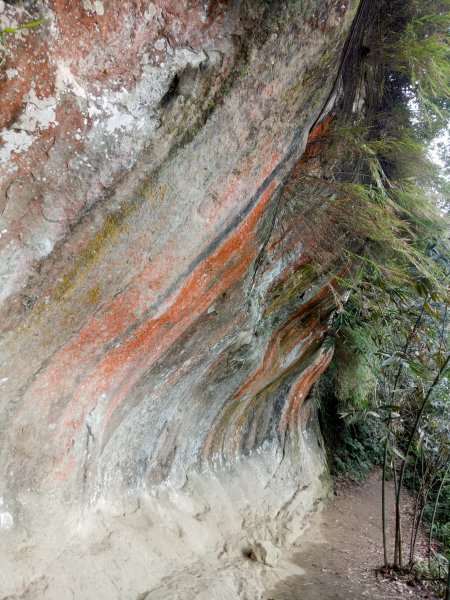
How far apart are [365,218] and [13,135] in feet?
10.8

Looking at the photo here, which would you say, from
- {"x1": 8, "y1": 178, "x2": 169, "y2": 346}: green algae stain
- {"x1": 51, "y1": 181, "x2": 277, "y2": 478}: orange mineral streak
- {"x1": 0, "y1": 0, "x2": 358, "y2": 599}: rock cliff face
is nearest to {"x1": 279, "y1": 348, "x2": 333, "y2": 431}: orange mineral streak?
{"x1": 0, "y1": 0, "x2": 358, "y2": 599}: rock cliff face

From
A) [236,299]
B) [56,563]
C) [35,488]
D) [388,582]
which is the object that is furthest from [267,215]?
[388,582]

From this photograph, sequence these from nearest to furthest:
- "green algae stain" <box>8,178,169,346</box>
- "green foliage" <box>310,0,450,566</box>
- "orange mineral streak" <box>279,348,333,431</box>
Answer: "green algae stain" <box>8,178,169,346</box>, "green foliage" <box>310,0,450,566</box>, "orange mineral streak" <box>279,348,333,431</box>

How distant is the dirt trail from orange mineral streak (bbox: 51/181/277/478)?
284cm

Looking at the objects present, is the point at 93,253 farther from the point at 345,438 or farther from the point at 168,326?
the point at 345,438

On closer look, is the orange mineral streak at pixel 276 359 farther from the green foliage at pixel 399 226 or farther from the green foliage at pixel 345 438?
the green foliage at pixel 345 438

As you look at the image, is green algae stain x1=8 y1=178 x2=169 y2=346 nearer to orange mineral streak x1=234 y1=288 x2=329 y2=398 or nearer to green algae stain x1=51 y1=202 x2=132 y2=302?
green algae stain x1=51 y1=202 x2=132 y2=302

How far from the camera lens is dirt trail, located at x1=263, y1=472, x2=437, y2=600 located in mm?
4715

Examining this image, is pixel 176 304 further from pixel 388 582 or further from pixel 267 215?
pixel 388 582

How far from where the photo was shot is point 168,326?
3.66m

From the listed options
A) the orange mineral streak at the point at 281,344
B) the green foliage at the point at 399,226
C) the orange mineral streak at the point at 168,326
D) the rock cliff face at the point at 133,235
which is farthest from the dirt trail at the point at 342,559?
the orange mineral streak at the point at 168,326

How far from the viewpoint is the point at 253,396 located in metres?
6.74

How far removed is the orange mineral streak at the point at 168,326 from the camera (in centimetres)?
337

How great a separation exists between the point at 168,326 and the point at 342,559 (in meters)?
4.67
